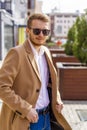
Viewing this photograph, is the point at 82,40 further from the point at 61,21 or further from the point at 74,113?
the point at 61,21

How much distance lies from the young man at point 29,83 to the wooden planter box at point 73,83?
220 inches

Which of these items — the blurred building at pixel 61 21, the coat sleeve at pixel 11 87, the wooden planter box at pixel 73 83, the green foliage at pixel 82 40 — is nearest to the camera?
the coat sleeve at pixel 11 87

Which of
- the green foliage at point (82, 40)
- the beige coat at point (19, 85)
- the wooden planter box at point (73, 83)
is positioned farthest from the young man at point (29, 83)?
the green foliage at point (82, 40)

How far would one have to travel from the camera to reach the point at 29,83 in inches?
107

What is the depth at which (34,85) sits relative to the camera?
8.96 feet

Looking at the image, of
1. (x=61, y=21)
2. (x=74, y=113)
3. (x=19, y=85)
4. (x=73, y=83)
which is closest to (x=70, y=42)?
(x=73, y=83)

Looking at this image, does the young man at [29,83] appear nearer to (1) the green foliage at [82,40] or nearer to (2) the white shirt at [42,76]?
(2) the white shirt at [42,76]

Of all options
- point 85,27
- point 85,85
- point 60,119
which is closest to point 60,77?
point 85,85

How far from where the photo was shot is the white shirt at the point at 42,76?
2.82 metres

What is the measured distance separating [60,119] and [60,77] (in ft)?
18.4

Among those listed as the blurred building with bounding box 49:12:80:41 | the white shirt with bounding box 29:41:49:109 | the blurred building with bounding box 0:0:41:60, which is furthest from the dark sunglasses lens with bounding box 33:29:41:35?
the blurred building with bounding box 49:12:80:41

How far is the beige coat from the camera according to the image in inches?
104

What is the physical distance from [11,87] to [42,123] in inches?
17.5

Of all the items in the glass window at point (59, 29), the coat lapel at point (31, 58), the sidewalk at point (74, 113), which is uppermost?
the coat lapel at point (31, 58)
